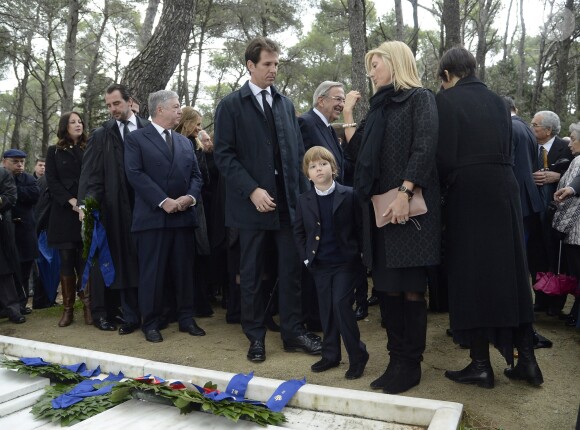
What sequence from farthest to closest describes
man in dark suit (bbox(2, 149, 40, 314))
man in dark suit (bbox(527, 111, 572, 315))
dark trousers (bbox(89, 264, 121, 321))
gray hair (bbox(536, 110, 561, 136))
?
man in dark suit (bbox(2, 149, 40, 314))
gray hair (bbox(536, 110, 561, 136))
man in dark suit (bbox(527, 111, 572, 315))
dark trousers (bbox(89, 264, 121, 321))

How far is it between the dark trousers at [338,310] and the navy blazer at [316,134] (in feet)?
4.45

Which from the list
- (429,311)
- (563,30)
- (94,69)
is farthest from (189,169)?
(94,69)

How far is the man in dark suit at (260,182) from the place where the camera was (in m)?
4.44

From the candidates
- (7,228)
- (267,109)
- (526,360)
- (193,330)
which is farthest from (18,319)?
(526,360)

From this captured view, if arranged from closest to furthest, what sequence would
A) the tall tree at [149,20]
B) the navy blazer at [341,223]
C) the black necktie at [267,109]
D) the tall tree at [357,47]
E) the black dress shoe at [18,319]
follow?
the navy blazer at [341,223] < the black necktie at [267,109] < the black dress shoe at [18,319] < the tall tree at [357,47] < the tall tree at [149,20]

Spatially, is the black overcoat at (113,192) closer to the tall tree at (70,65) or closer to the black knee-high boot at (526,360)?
the black knee-high boot at (526,360)

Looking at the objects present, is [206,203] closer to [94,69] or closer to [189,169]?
[189,169]

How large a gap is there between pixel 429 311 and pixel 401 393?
2.27 meters

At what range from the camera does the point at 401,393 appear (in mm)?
3459

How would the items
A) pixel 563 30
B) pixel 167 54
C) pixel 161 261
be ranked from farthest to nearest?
pixel 563 30 → pixel 167 54 → pixel 161 261

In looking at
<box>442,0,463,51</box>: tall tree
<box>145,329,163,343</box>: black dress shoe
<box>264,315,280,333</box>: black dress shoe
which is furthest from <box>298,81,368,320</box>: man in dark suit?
<box>442,0,463,51</box>: tall tree

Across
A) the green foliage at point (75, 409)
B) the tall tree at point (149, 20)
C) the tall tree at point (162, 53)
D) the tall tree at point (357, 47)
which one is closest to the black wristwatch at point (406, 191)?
the green foliage at point (75, 409)

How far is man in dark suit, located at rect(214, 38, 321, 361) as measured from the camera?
4.44 m

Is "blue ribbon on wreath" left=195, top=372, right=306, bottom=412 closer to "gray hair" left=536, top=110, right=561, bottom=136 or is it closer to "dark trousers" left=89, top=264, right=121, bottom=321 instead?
"dark trousers" left=89, top=264, right=121, bottom=321
